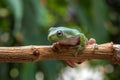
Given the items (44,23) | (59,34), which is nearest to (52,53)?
(59,34)

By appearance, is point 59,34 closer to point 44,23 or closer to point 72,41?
point 72,41

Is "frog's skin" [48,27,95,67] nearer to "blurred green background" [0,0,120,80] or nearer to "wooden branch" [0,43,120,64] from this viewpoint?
"wooden branch" [0,43,120,64]

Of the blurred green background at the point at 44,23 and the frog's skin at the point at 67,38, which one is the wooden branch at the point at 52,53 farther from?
the blurred green background at the point at 44,23

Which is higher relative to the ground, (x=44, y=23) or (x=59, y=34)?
(x=44, y=23)

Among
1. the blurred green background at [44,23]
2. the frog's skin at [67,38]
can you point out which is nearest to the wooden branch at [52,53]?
the frog's skin at [67,38]

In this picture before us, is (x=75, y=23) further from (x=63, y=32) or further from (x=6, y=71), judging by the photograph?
(x=63, y=32)

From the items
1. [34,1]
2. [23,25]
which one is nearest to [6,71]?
[23,25]

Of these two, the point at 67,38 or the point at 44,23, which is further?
the point at 44,23
